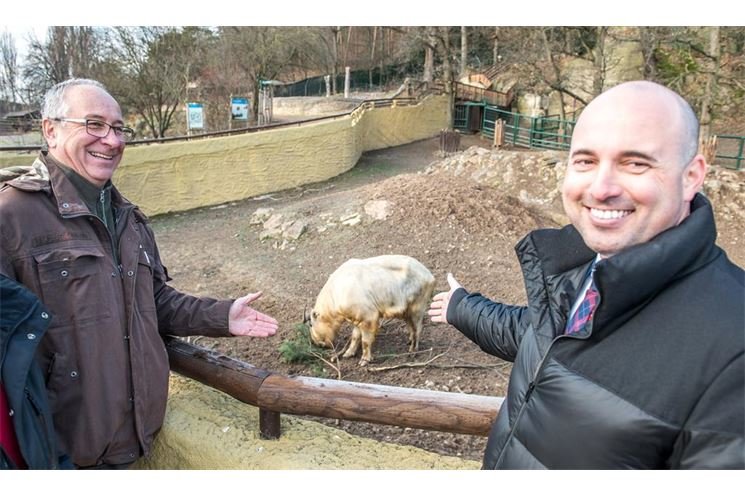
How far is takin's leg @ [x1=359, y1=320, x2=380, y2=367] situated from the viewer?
558cm

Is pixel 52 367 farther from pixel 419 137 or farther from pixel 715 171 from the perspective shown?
pixel 419 137

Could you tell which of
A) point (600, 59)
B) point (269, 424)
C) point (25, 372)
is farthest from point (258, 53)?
point (25, 372)

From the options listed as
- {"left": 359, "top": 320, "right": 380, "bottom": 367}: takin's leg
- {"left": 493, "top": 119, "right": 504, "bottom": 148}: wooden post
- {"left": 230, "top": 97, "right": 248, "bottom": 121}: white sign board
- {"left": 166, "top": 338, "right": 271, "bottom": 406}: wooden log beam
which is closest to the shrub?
{"left": 359, "top": 320, "right": 380, "bottom": 367}: takin's leg

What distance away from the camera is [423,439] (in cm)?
417

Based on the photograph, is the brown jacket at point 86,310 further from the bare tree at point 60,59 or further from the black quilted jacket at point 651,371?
the bare tree at point 60,59

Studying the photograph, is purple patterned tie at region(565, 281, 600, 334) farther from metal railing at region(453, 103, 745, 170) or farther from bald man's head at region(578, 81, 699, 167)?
metal railing at region(453, 103, 745, 170)

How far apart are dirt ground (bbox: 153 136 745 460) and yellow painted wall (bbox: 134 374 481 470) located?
274 cm

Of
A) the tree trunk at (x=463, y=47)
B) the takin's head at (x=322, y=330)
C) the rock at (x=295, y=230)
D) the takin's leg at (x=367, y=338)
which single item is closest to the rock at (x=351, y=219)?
the rock at (x=295, y=230)

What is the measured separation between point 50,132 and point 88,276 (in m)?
0.51

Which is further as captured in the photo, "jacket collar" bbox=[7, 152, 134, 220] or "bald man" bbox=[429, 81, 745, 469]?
"jacket collar" bbox=[7, 152, 134, 220]

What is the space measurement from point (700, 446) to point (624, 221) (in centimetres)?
44

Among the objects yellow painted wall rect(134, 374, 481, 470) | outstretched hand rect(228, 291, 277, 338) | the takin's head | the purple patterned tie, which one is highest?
the purple patterned tie

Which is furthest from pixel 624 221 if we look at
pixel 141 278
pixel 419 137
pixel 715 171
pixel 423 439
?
pixel 419 137

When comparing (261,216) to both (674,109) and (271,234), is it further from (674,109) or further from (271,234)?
(674,109)
